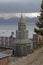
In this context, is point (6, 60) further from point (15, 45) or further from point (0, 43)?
point (0, 43)

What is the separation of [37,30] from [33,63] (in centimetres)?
1166

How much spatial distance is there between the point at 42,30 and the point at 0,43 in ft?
220

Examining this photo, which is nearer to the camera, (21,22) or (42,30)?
(42,30)

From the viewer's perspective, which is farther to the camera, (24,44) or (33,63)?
(24,44)

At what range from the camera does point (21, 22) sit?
64.8 metres

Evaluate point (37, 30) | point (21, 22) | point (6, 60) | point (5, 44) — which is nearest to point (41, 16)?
point (37, 30)

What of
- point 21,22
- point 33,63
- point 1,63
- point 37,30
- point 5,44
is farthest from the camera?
point 5,44

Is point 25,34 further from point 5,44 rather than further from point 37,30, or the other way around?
point 37,30

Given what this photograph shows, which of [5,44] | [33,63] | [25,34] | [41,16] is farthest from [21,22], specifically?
[33,63]

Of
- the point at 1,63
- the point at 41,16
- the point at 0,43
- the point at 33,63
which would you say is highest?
the point at 41,16

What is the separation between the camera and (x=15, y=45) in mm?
68125

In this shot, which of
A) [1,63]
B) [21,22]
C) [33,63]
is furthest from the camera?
[21,22]

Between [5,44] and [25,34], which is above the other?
[25,34]

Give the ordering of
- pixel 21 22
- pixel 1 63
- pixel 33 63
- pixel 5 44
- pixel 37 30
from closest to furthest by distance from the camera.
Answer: pixel 33 63, pixel 1 63, pixel 37 30, pixel 21 22, pixel 5 44
